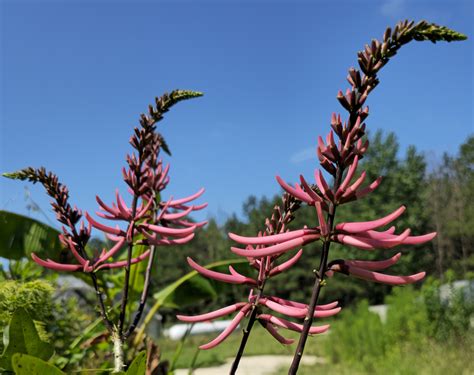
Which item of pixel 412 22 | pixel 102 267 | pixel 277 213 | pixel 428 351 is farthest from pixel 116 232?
pixel 428 351

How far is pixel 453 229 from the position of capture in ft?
92.4

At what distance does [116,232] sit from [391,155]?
98.3ft

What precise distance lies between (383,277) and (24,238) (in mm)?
1953

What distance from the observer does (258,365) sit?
10797 mm

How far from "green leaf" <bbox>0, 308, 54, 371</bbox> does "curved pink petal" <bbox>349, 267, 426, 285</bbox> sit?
0.61m

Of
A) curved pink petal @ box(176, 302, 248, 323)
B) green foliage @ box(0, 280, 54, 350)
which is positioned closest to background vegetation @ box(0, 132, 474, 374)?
green foliage @ box(0, 280, 54, 350)

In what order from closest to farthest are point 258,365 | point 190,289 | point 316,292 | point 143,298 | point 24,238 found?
point 316,292
point 143,298
point 24,238
point 190,289
point 258,365

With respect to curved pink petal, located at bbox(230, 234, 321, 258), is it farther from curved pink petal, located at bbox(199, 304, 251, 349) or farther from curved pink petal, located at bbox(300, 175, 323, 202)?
curved pink petal, located at bbox(199, 304, 251, 349)

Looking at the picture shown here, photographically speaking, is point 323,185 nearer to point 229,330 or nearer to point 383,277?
point 383,277

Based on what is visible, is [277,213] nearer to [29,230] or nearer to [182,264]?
[29,230]

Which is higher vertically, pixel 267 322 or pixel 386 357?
pixel 267 322

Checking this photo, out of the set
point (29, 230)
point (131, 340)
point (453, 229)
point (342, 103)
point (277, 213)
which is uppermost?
point (453, 229)

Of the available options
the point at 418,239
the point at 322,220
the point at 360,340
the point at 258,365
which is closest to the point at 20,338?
the point at 322,220

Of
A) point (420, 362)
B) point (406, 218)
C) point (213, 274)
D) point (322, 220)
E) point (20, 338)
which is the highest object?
point (406, 218)
